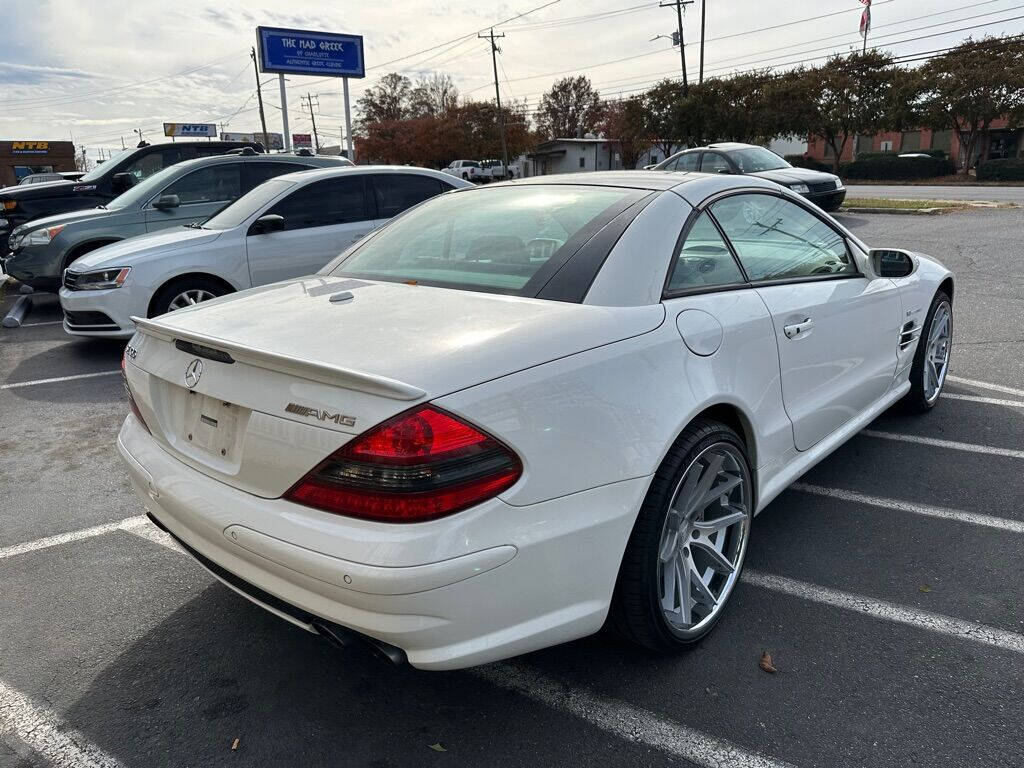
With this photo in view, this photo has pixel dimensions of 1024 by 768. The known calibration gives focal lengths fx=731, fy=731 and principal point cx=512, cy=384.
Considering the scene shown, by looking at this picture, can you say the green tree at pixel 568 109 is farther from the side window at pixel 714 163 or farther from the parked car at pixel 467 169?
the side window at pixel 714 163

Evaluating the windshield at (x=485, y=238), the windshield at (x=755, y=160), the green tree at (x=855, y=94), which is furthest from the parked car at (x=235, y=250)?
the green tree at (x=855, y=94)

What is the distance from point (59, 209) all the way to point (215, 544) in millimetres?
10699

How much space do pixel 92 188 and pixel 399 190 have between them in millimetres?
5606

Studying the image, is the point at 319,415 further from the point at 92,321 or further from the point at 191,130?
the point at 191,130

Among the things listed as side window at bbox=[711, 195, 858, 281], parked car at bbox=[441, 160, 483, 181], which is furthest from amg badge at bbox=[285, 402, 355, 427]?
parked car at bbox=[441, 160, 483, 181]

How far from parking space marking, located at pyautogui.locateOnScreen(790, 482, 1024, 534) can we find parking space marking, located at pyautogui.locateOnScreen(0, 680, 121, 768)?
125 inches

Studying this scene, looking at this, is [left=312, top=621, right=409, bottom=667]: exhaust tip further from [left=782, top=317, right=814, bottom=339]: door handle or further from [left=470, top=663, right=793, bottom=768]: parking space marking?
[left=782, top=317, right=814, bottom=339]: door handle

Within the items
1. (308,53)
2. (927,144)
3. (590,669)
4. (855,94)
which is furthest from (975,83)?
(590,669)

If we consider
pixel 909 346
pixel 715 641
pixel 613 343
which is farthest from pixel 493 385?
pixel 909 346

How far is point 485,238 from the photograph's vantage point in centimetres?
288

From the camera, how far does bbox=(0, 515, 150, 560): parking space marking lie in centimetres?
329

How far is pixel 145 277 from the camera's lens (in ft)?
20.7

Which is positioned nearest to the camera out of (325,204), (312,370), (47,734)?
(312,370)

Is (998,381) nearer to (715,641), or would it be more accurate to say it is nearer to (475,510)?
(715,641)
